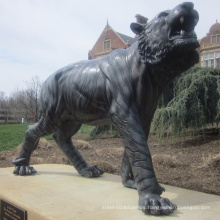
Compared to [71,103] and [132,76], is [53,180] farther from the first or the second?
[132,76]

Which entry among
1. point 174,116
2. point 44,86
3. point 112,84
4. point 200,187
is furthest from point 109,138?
point 112,84

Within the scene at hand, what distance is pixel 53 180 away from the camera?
3.16 m

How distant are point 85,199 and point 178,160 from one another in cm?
398

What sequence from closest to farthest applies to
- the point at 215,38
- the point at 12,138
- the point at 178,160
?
the point at 178,160 < the point at 12,138 < the point at 215,38

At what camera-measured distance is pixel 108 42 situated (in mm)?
29016

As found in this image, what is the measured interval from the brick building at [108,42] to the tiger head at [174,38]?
2604cm

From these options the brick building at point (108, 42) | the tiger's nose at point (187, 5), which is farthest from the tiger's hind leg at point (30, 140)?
the brick building at point (108, 42)

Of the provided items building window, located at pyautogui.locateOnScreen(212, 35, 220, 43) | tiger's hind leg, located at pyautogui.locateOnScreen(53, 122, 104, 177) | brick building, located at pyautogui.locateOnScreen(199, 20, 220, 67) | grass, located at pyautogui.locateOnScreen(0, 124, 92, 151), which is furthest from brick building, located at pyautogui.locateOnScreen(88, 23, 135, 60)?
tiger's hind leg, located at pyautogui.locateOnScreen(53, 122, 104, 177)

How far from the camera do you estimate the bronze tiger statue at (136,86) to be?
1909 millimetres

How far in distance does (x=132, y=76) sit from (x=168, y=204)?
1.08 meters

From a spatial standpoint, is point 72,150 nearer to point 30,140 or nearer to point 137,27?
point 30,140

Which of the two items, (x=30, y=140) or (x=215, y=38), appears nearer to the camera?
(x=30, y=140)

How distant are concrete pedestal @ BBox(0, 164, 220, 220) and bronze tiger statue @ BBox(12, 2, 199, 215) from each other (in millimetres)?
192

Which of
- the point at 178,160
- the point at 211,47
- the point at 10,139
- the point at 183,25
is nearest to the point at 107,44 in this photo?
the point at 211,47
